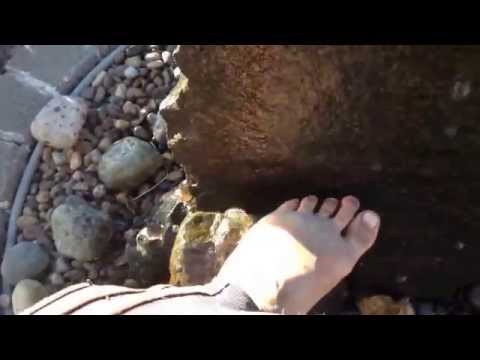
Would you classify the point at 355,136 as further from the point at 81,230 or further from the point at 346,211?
the point at 81,230

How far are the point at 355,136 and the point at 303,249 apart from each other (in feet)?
1.28

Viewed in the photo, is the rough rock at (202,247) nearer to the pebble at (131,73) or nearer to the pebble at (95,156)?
the pebble at (95,156)

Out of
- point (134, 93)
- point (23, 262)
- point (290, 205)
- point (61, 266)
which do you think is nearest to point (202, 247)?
point (290, 205)

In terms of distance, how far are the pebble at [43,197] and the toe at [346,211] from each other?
1.28 meters

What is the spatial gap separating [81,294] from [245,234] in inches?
20.6

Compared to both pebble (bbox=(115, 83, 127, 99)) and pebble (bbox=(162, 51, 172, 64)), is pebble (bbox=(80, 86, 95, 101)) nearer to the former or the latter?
pebble (bbox=(115, 83, 127, 99))

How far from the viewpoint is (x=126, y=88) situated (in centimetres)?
269

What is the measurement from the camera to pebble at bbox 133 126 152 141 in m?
2.54

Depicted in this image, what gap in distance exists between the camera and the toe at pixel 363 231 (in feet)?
5.71

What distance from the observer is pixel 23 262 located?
244cm

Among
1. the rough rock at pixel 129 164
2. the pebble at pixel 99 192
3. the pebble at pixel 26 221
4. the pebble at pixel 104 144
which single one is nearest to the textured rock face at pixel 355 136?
the rough rock at pixel 129 164

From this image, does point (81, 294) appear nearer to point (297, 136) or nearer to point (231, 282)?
point (231, 282)

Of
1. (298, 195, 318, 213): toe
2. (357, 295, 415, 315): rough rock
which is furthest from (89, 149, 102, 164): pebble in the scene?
(357, 295, 415, 315): rough rock
